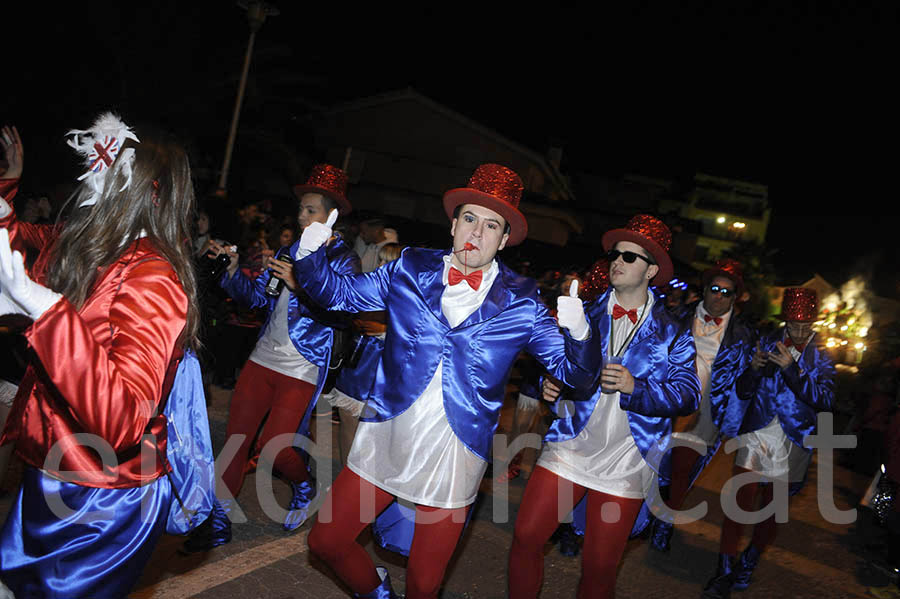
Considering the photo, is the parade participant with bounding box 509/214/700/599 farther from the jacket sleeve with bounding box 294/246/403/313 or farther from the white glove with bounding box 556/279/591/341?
the jacket sleeve with bounding box 294/246/403/313

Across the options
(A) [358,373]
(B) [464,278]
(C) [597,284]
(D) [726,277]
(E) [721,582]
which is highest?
(D) [726,277]

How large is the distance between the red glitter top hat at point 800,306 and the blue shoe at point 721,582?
1.90 meters

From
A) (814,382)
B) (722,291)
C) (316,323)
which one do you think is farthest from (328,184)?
(814,382)

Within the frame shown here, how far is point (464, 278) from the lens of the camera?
3.31m

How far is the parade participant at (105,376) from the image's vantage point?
1679 millimetres

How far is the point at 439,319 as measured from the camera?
127 inches

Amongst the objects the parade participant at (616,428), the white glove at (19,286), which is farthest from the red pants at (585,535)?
the white glove at (19,286)

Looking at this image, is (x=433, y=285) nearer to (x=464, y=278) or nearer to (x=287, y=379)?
(x=464, y=278)

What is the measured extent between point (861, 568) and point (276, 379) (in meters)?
5.63

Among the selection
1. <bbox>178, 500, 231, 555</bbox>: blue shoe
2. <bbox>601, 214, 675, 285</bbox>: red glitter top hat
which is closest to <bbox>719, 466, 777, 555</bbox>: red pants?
<bbox>601, 214, 675, 285</bbox>: red glitter top hat

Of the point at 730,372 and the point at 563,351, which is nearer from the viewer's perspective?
the point at 563,351

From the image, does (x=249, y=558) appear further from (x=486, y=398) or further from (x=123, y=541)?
(x=123, y=541)

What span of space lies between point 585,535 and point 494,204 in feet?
5.90

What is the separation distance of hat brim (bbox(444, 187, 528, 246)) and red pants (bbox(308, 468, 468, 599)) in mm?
1371
